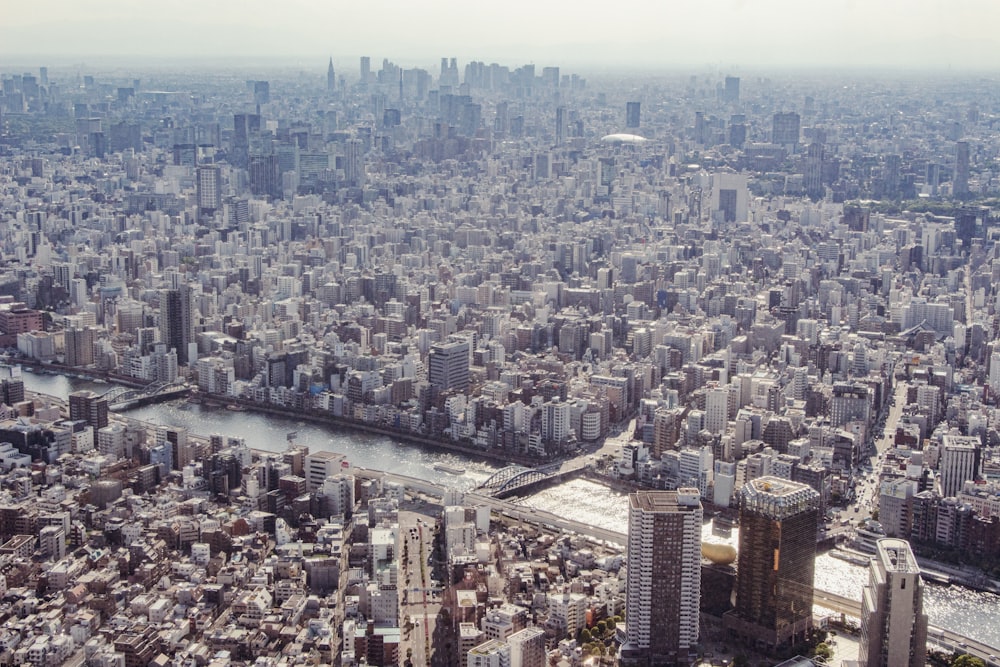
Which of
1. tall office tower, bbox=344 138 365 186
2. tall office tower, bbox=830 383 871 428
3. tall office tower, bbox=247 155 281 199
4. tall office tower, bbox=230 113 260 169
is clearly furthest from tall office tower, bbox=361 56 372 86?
tall office tower, bbox=830 383 871 428

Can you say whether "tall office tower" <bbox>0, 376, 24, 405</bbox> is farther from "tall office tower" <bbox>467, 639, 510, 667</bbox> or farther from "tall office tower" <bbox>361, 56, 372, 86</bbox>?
"tall office tower" <bbox>361, 56, 372, 86</bbox>

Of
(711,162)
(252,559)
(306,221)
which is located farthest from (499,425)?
(711,162)

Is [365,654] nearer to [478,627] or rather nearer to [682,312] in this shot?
[478,627]

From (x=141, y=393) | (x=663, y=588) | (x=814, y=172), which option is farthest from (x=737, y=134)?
(x=663, y=588)

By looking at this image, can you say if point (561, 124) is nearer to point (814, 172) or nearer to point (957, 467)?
point (814, 172)

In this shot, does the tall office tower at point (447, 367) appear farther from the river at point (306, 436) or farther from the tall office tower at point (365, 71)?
the tall office tower at point (365, 71)
